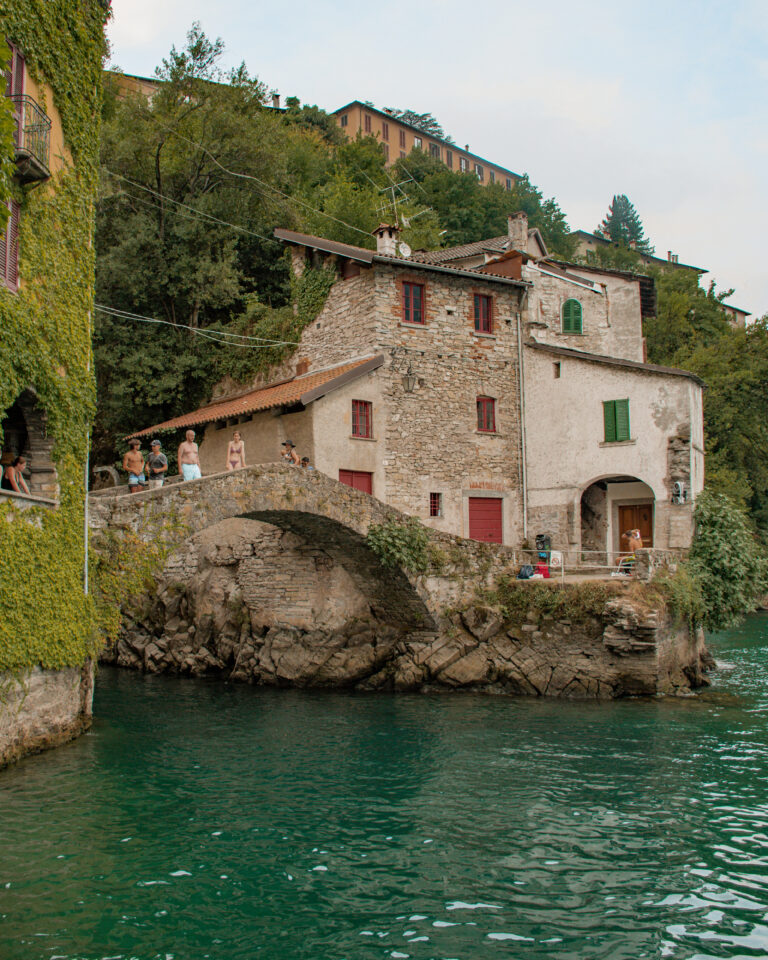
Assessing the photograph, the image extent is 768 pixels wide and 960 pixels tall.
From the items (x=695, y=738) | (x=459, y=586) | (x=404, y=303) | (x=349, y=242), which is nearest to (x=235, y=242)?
(x=349, y=242)

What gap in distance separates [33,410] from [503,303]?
1749 centimetres

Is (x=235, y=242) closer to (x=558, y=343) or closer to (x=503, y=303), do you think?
(x=503, y=303)

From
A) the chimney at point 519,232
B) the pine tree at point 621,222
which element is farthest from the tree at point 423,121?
the chimney at point 519,232

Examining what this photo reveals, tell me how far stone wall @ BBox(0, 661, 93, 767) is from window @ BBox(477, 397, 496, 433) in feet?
50.3

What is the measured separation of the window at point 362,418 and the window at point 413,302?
303 cm

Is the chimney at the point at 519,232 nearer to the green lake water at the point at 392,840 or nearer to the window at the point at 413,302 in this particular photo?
the window at the point at 413,302

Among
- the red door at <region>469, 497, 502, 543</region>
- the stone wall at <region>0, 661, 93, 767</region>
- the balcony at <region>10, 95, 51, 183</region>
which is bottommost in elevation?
the stone wall at <region>0, 661, 93, 767</region>

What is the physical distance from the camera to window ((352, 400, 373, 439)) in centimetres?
2386

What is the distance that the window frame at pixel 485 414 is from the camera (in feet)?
86.8

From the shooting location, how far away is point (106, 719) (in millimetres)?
16672

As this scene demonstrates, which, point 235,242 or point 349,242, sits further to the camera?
point 349,242

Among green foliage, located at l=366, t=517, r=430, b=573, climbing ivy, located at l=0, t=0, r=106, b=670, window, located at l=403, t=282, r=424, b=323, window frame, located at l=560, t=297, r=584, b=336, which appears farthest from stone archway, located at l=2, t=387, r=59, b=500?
window frame, located at l=560, t=297, r=584, b=336

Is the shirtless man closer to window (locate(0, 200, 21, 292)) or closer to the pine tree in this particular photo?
window (locate(0, 200, 21, 292))

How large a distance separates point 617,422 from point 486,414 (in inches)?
158
